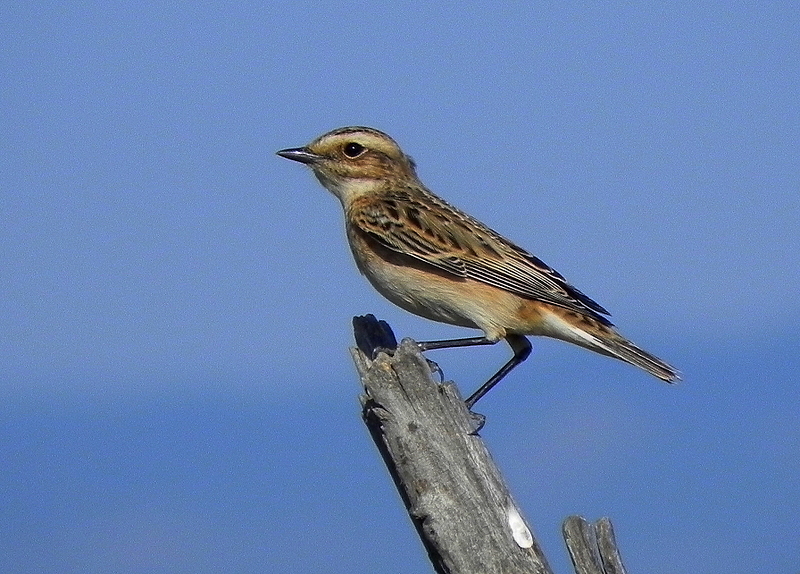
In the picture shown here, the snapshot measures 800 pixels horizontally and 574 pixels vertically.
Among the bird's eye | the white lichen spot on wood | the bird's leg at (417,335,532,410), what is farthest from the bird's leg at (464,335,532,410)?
the white lichen spot on wood

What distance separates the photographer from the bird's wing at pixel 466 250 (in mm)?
11227

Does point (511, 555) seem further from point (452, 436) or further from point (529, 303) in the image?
point (529, 303)

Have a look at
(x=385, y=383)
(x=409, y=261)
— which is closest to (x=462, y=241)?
(x=409, y=261)

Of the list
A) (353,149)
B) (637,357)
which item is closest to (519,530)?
(637,357)

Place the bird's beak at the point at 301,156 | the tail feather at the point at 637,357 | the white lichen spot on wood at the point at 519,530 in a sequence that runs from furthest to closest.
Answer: the bird's beak at the point at 301,156, the tail feather at the point at 637,357, the white lichen spot on wood at the point at 519,530

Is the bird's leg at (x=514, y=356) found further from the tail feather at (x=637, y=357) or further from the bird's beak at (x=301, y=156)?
the bird's beak at (x=301, y=156)

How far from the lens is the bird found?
36.7ft

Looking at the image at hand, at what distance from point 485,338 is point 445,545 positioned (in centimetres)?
430

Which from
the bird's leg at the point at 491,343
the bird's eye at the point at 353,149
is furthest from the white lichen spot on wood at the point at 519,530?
the bird's eye at the point at 353,149

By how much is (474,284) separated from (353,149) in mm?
2237

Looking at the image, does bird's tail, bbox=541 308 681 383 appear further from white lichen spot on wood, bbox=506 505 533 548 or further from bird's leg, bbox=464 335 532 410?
white lichen spot on wood, bbox=506 505 533 548

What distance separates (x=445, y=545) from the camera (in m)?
7.18

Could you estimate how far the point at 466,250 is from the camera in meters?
11.5

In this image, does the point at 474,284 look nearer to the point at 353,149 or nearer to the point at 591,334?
the point at 591,334
